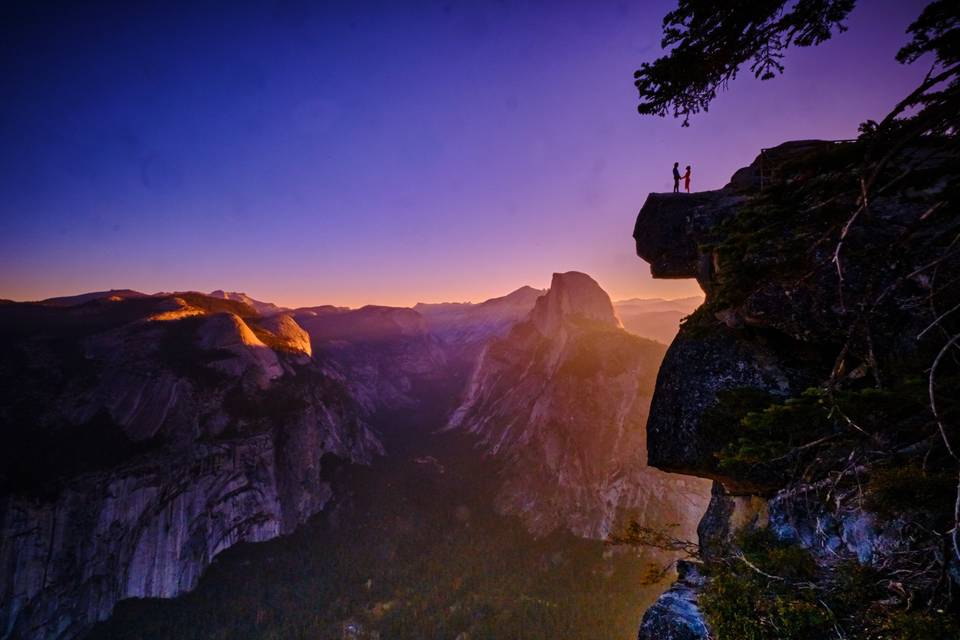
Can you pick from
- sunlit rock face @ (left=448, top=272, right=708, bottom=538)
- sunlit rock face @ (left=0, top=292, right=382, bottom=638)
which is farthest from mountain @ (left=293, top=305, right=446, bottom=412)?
sunlit rock face @ (left=0, top=292, right=382, bottom=638)

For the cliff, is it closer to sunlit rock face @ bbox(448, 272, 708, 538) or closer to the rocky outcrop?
the rocky outcrop

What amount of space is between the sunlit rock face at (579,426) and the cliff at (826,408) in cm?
6423

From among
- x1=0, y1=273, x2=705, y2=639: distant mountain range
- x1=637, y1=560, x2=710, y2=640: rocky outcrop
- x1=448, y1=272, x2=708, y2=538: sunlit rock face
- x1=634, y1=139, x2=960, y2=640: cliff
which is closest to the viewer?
x1=634, y1=139, x2=960, y2=640: cliff

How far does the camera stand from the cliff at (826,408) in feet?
16.9

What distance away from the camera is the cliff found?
5.14 meters

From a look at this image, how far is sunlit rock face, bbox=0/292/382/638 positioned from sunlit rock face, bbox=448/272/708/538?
4476cm

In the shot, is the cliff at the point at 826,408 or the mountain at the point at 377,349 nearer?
the cliff at the point at 826,408

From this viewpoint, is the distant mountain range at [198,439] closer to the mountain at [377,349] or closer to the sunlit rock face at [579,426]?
the sunlit rock face at [579,426]

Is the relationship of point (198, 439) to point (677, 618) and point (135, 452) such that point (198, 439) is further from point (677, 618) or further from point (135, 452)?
point (677, 618)

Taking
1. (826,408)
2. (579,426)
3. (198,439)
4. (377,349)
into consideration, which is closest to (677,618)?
(826,408)

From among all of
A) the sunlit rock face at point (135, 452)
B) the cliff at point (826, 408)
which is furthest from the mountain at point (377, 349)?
the cliff at point (826, 408)

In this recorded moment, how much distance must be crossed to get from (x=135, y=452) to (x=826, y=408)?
3197 inches

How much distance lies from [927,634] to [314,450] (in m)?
87.5

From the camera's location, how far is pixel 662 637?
10641 millimetres
